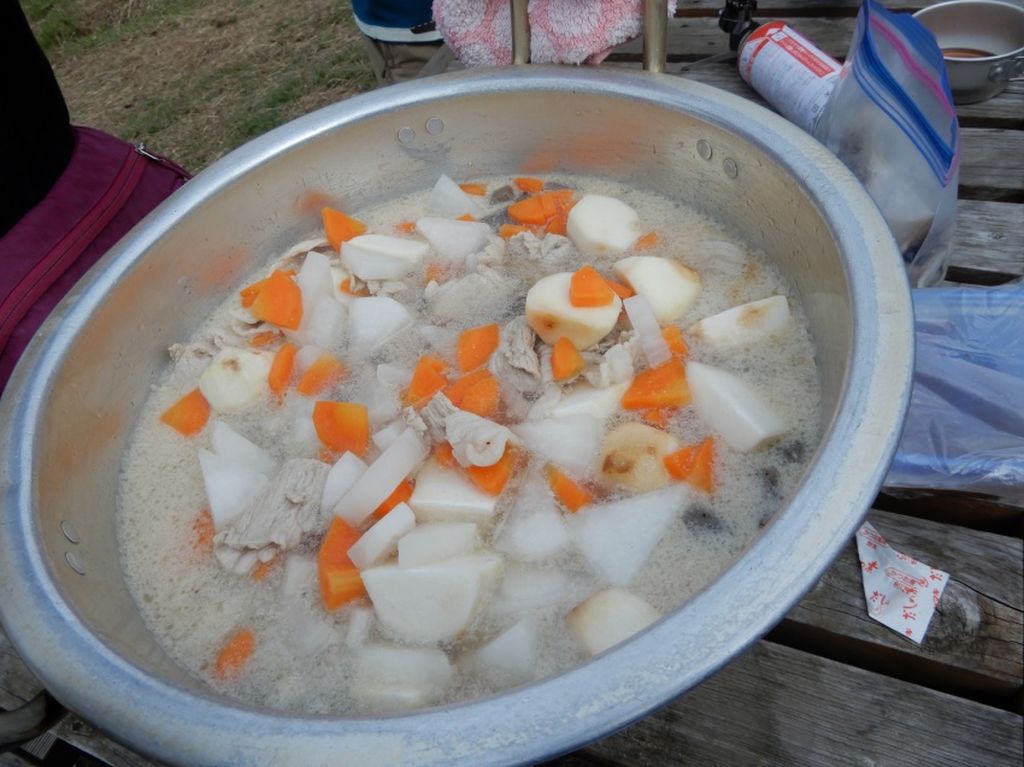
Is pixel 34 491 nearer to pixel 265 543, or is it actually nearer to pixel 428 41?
pixel 265 543

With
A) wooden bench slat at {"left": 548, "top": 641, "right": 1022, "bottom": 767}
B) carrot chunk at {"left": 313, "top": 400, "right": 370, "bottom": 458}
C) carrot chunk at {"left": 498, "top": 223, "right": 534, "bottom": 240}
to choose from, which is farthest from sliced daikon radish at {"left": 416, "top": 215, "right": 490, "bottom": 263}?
wooden bench slat at {"left": 548, "top": 641, "right": 1022, "bottom": 767}

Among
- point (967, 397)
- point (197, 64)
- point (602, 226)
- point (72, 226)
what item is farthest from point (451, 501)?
point (197, 64)

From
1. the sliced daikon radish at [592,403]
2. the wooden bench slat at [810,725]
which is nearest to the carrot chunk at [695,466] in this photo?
the sliced daikon radish at [592,403]

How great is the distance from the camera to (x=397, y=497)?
38.4 inches

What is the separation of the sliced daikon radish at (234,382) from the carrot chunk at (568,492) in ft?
1.66

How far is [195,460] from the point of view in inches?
44.4

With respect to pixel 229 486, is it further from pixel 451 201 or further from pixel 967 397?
pixel 967 397

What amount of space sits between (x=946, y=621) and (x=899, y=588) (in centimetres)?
7

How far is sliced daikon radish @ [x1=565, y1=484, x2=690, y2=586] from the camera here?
2.96ft

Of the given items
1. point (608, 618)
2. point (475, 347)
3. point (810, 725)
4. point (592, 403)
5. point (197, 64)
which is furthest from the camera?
point (197, 64)

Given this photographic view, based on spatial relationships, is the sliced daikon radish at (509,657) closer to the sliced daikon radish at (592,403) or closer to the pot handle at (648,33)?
the sliced daikon radish at (592,403)

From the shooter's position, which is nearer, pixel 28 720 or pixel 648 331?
pixel 28 720

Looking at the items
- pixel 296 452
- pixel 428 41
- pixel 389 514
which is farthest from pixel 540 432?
pixel 428 41

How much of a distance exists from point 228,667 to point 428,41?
1.87m
